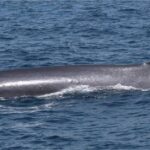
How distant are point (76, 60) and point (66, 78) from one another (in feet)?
42.7

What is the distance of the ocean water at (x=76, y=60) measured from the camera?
44125mm

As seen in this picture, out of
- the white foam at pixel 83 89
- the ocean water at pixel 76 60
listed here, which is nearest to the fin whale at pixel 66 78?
the white foam at pixel 83 89

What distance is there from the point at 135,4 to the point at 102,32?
2345 centimetres

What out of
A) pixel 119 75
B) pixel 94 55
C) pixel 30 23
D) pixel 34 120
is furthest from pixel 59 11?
pixel 34 120

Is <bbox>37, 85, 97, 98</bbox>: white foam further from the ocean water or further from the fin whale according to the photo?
the fin whale

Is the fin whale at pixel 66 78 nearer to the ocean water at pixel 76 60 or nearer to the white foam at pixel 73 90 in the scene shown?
the white foam at pixel 73 90

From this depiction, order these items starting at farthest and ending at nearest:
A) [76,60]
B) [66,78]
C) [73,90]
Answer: [76,60] < [66,78] < [73,90]

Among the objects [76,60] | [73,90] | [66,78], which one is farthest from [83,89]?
[76,60]

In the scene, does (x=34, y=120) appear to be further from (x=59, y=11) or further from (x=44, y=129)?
(x=59, y=11)

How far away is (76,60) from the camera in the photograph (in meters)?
66.7

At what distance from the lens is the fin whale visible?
53.1m

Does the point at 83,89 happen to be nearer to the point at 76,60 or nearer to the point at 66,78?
the point at 66,78

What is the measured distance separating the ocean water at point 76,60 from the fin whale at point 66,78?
28.4 inches

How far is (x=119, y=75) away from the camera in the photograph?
178ft
